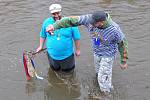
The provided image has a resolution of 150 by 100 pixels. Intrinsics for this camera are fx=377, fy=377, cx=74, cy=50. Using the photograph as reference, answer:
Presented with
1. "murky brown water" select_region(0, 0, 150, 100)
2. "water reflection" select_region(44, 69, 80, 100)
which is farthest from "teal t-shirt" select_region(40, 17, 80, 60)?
"murky brown water" select_region(0, 0, 150, 100)

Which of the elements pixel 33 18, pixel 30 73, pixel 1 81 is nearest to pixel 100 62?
pixel 30 73

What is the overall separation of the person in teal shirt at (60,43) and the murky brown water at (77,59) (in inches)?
28.0

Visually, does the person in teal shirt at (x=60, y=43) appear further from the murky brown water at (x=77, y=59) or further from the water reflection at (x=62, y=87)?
the murky brown water at (x=77, y=59)

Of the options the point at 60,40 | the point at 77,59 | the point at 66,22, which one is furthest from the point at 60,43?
the point at 77,59

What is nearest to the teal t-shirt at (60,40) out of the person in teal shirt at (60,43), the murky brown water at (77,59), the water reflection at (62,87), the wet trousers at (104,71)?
the person in teal shirt at (60,43)

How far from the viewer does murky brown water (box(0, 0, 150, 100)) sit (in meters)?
9.38

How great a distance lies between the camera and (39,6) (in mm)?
14547

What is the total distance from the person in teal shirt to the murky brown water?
2.33ft

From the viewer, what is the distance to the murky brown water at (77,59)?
938cm

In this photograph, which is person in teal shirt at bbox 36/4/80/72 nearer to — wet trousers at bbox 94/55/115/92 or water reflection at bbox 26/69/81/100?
water reflection at bbox 26/69/81/100

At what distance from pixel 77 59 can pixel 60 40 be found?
2.33m

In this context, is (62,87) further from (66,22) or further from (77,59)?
(66,22)

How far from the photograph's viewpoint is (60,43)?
29.0 feet

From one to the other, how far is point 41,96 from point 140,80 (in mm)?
2615
